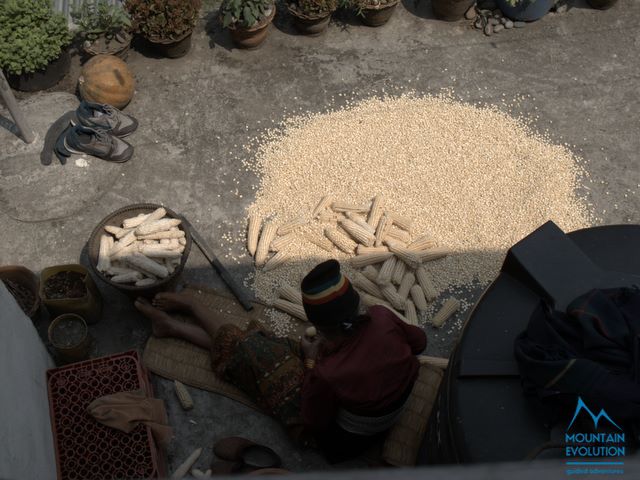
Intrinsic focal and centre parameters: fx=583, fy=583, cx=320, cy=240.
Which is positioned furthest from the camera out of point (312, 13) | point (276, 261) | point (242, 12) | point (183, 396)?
point (312, 13)

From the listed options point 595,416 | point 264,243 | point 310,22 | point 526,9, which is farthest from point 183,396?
point 526,9

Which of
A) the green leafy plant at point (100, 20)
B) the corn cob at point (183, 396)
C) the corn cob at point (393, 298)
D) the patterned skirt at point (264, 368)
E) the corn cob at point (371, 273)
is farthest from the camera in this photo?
the green leafy plant at point (100, 20)

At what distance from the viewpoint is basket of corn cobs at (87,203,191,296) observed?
16.2 feet

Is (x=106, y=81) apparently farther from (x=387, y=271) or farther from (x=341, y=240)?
(x=387, y=271)

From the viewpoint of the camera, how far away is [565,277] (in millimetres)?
3518

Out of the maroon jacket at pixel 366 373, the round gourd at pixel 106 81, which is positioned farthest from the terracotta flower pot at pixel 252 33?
the maroon jacket at pixel 366 373

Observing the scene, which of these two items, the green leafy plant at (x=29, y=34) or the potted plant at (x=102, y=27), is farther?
the potted plant at (x=102, y=27)

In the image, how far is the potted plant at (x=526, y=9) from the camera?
7.47 m

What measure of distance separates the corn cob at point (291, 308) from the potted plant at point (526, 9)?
4972 mm

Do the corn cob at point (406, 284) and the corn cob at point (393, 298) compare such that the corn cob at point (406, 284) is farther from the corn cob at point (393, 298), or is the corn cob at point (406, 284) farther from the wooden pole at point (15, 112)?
the wooden pole at point (15, 112)

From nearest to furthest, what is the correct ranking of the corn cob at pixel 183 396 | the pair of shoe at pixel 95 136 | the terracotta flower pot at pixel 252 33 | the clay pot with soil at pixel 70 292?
the corn cob at pixel 183 396, the clay pot with soil at pixel 70 292, the pair of shoe at pixel 95 136, the terracotta flower pot at pixel 252 33

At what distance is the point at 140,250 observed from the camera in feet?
16.5

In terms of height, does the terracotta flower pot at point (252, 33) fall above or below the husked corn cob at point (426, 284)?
above

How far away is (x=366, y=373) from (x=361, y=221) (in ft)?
7.28
